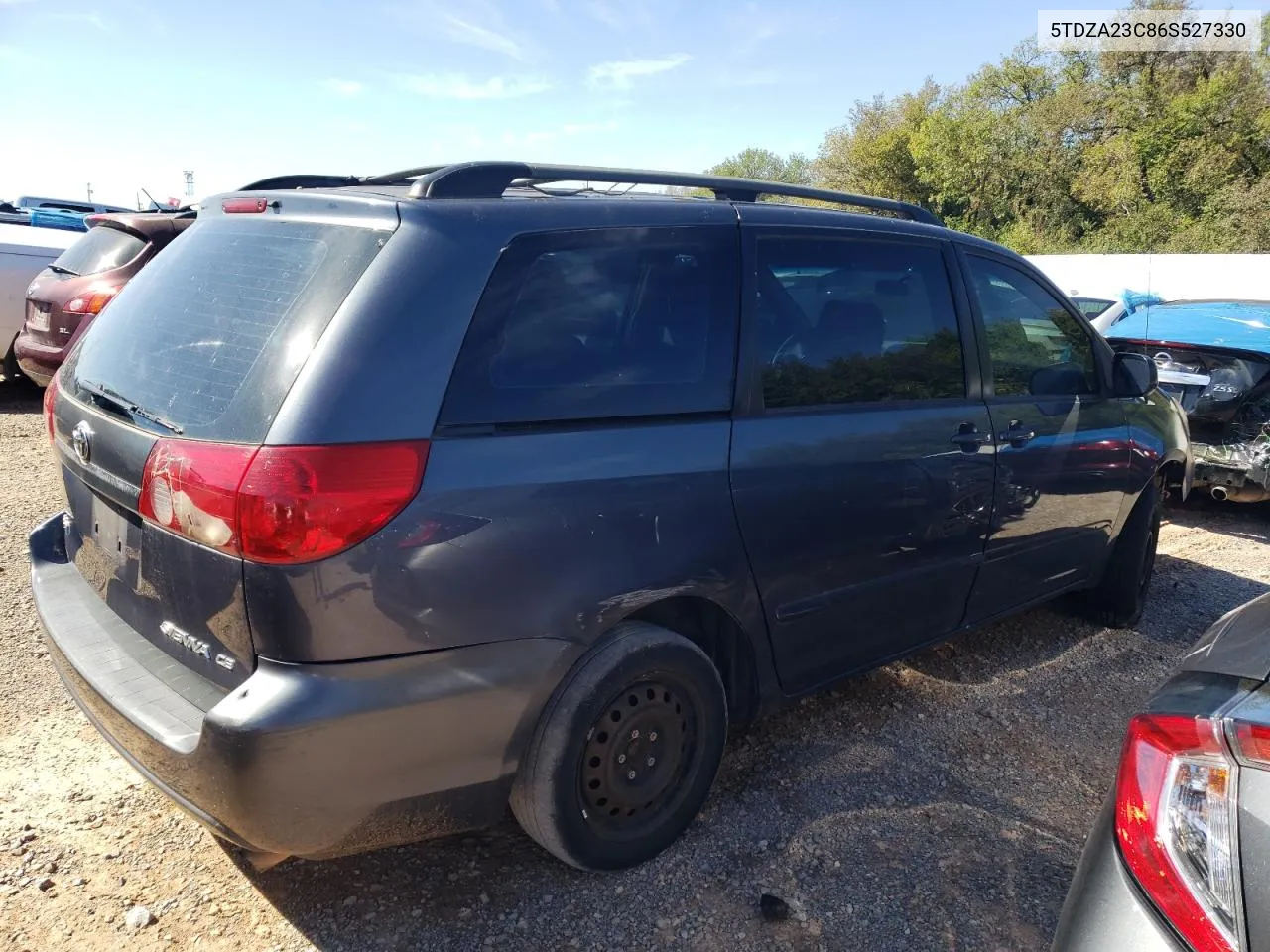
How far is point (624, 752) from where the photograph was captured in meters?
2.54

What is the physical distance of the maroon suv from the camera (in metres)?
7.34

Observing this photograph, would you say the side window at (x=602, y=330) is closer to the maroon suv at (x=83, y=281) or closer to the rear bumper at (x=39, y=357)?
the maroon suv at (x=83, y=281)

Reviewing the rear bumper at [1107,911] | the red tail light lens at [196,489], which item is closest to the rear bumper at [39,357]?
the red tail light lens at [196,489]

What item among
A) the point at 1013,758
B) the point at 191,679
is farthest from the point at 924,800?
the point at 191,679

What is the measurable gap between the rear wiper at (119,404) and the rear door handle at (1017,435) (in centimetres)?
277

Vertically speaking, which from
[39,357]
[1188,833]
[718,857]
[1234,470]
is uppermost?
[1188,833]

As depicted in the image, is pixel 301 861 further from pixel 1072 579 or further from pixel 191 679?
pixel 1072 579

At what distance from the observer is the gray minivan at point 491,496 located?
6.56ft

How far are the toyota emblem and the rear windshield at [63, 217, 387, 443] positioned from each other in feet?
0.42

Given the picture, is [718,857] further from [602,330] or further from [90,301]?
[90,301]

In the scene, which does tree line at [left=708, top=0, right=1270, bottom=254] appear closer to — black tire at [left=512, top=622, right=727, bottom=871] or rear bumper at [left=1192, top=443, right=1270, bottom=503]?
rear bumper at [left=1192, top=443, right=1270, bottom=503]

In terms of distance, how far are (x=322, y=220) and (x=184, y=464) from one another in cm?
71

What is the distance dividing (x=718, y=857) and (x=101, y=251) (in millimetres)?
7340

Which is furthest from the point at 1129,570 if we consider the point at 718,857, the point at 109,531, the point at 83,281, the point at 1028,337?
the point at 83,281
